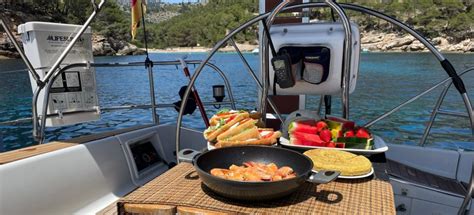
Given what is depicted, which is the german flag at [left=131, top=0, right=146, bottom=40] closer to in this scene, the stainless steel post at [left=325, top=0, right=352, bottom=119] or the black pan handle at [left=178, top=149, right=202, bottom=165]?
the stainless steel post at [left=325, top=0, right=352, bottom=119]

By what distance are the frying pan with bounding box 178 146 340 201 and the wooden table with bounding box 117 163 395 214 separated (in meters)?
0.04

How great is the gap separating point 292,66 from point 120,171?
1.51 m

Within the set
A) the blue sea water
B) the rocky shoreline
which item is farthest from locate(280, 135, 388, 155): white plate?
the rocky shoreline

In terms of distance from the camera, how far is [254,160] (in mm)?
1304

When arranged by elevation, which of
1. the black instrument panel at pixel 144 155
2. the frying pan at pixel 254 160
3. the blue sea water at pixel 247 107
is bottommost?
the blue sea water at pixel 247 107

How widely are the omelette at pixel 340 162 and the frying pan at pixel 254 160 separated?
10 centimetres

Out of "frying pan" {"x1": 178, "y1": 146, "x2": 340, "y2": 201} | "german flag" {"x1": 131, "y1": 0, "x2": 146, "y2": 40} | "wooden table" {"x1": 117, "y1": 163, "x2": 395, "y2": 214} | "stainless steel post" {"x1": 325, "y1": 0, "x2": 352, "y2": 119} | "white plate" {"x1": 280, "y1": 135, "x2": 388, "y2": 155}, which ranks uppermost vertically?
"german flag" {"x1": 131, "y1": 0, "x2": 146, "y2": 40}

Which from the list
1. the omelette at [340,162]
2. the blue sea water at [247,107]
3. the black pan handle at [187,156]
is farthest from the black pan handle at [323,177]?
the blue sea water at [247,107]

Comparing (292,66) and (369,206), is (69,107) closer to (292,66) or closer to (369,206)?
(292,66)

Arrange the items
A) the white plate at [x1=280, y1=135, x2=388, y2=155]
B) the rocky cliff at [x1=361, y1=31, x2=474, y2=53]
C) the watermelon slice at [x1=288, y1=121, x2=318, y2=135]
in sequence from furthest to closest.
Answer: the rocky cliff at [x1=361, y1=31, x2=474, y2=53] < the watermelon slice at [x1=288, y1=121, x2=318, y2=135] < the white plate at [x1=280, y1=135, x2=388, y2=155]

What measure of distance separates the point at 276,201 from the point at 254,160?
0.28 meters

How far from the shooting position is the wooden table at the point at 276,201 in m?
0.98

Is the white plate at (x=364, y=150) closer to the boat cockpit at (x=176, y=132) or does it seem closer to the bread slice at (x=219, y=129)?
the boat cockpit at (x=176, y=132)

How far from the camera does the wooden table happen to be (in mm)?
985
